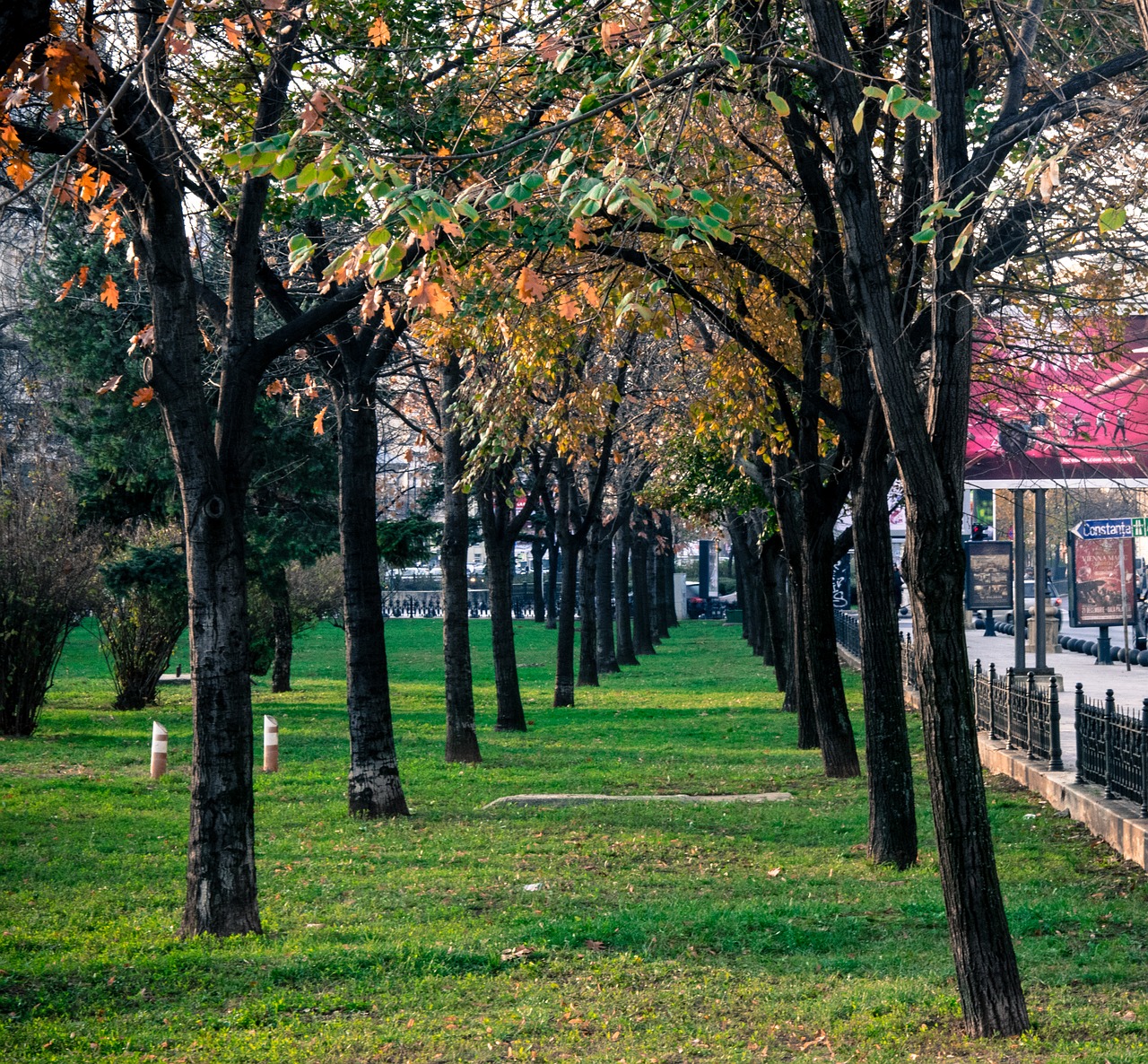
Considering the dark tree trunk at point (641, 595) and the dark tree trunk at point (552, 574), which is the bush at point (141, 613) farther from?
the dark tree trunk at point (552, 574)

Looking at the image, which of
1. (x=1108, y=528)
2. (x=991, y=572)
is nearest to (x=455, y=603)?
(x=991, y=572)

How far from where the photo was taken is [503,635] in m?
20.3

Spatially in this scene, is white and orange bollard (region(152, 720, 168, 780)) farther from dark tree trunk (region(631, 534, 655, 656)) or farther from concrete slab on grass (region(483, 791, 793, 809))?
dark tree trunk (region(631, 534, 655, 656))

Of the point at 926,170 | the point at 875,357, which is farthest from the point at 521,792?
the point at 875,357

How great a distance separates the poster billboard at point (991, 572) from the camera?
24.8 meters

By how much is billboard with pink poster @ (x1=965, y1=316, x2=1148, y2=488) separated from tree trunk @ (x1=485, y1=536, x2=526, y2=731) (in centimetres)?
741

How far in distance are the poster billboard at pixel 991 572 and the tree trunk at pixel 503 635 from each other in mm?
9592

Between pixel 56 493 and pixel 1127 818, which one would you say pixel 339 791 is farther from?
pixel 56 493

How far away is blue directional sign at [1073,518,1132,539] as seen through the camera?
23047 mm

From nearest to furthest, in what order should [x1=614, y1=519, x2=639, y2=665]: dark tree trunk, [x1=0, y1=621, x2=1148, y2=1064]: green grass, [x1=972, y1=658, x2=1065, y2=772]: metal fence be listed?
Result: [x1=0, y1=621, x2=1148, y2=1064]: green grass, [x1=972, y1=658, x2=1065, y2=772]: metal fence, [x1=614, y1=519, x2=639, y2=665]: dark tree trunk

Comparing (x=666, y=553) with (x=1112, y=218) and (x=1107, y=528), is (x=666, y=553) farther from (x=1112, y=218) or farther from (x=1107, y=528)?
(x=1112, y=218)

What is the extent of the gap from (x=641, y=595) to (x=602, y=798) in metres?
30.0

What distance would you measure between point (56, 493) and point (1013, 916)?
710 inches

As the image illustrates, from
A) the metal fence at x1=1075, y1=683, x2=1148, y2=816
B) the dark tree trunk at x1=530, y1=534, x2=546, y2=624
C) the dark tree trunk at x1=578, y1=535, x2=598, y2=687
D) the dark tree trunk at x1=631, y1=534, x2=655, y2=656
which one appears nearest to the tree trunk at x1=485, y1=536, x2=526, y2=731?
the dark tree trunk at x1=578, y1=535, x2=598, y2=687
